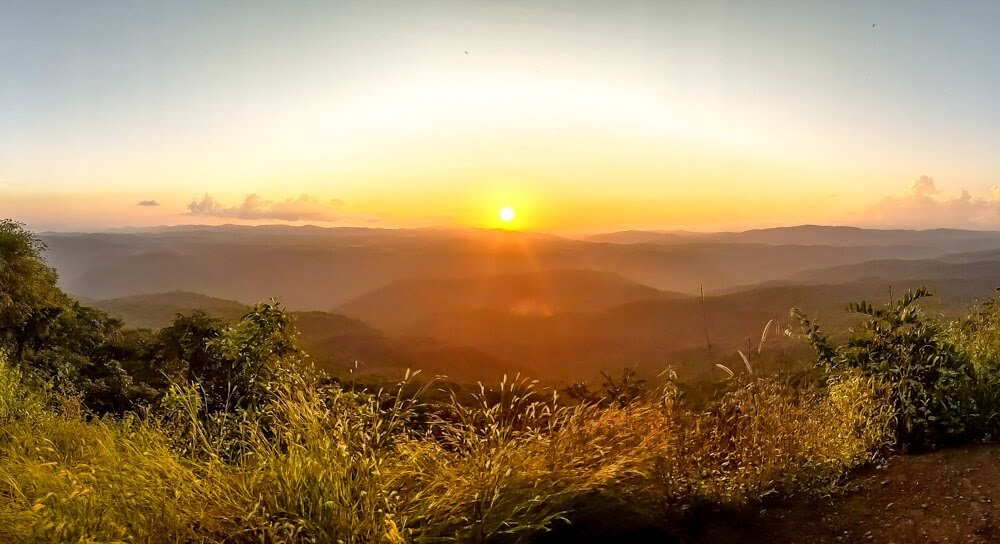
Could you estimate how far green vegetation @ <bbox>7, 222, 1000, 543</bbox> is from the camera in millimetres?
2678

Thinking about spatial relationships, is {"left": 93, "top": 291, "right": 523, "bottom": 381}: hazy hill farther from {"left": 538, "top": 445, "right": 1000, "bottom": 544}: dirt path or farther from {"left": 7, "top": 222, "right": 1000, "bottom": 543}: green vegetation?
{"left": 538, "top": 445, "right": 1000, "bottom": 544}: dirt path

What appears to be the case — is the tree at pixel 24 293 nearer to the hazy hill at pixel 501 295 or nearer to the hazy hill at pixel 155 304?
the hazy hill at pixel 155 304

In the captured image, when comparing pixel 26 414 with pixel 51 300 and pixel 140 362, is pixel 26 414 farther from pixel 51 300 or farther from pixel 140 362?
pixel 51 300

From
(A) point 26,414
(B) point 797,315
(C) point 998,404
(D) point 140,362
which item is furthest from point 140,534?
(D) point 140,362

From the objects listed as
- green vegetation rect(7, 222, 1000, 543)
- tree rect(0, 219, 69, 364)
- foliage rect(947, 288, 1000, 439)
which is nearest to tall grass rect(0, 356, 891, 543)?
green vegetation rect(7, 222, 1000, 543)

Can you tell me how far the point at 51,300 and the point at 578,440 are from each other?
10137 millimetres

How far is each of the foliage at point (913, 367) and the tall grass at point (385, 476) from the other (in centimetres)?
80

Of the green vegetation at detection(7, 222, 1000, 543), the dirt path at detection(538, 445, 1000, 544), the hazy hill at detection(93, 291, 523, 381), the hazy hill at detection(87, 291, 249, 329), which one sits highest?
the green vegetation at detection(7, 222, 1000, 543)

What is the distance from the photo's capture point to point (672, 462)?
3.86 meters

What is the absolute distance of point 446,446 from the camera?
16.2 ft

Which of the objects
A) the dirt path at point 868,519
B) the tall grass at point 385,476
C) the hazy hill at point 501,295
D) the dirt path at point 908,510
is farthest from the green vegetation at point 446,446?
the hazy hill at point 501,295

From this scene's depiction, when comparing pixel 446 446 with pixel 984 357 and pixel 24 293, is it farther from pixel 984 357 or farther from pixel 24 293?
pixel 24 293

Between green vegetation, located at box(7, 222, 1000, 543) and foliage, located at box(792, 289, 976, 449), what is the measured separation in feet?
0.06

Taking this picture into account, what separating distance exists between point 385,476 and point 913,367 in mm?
4956
